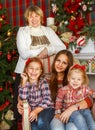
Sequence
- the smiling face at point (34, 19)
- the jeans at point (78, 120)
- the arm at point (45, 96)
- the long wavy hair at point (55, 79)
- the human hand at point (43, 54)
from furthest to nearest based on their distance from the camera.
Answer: the smiling face at point (34, 19)
the human hand at point (43, 54)
the long wavy hair at point (55, 79)
the arm at point (45, 96)
the jeans at point (78, 120)

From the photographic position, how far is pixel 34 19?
3.18 meters

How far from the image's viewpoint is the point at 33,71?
2746 millimetres

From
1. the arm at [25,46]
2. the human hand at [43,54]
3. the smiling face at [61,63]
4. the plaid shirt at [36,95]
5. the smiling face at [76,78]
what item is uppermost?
the arm at [25,46]

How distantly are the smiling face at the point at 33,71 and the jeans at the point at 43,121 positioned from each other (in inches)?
11.1

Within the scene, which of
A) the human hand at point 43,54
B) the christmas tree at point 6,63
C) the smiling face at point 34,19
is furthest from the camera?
the christmas tree at point 6,63

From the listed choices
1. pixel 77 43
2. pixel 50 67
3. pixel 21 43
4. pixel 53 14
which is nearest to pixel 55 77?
pixel 50 67

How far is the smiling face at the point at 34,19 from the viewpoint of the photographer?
316cm

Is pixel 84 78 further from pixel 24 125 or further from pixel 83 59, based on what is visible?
pixel 83 59

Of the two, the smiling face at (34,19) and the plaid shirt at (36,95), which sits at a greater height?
the smiling face at (34,19)

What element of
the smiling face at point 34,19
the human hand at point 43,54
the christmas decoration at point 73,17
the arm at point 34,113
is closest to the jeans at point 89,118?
the arm at point 34,113

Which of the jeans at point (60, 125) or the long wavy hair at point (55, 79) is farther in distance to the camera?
the long wavy hair at point (55, 79)

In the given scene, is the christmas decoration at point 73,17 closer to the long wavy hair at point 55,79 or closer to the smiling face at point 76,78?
the long wavy hair at point 55,79

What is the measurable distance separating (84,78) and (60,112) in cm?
33

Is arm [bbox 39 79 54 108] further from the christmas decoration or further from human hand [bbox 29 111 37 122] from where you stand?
the christmas decoration
